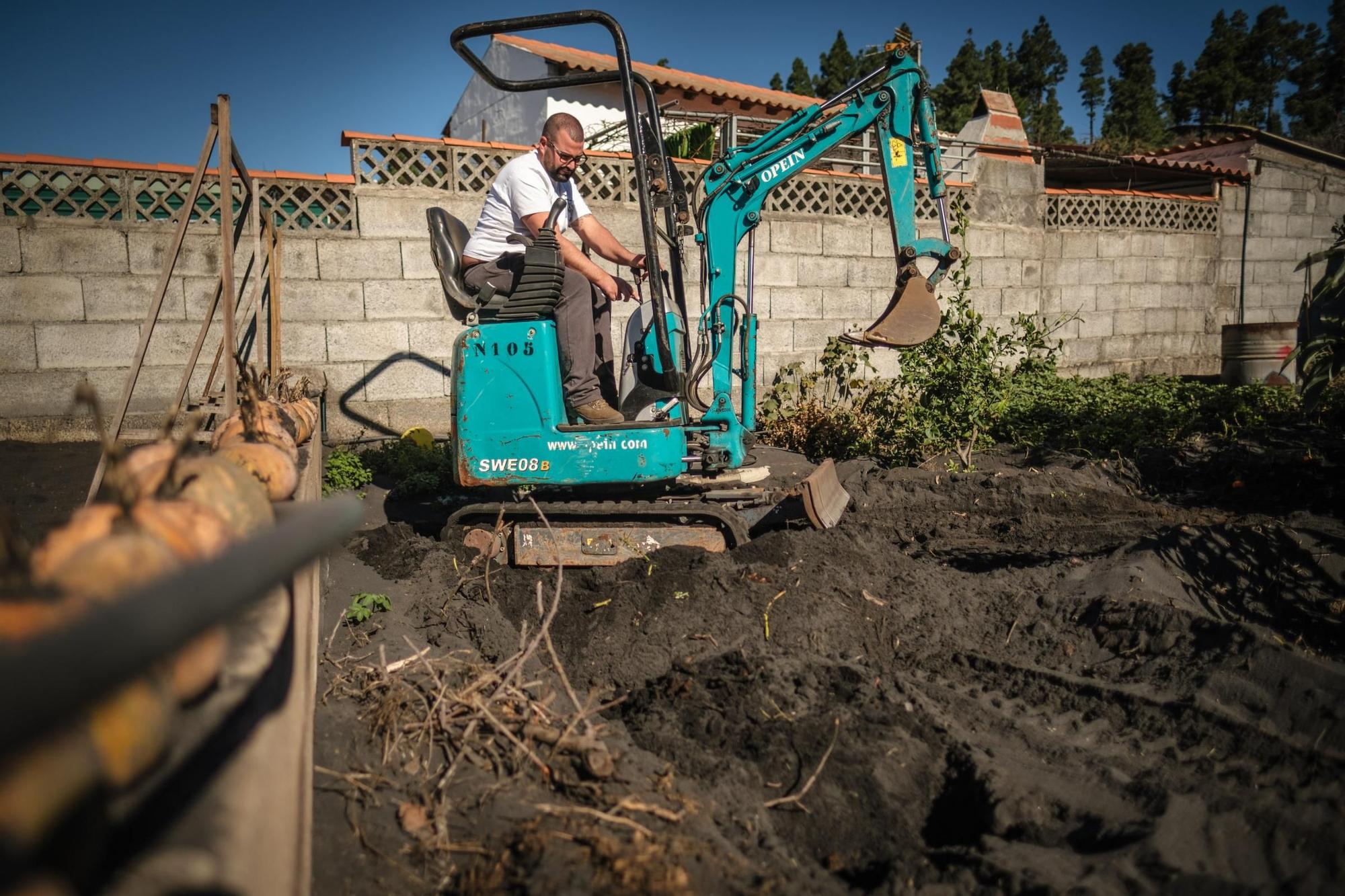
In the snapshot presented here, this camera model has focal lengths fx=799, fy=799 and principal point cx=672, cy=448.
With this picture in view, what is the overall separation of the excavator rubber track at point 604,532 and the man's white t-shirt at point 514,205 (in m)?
1.38

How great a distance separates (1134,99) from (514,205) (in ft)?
110

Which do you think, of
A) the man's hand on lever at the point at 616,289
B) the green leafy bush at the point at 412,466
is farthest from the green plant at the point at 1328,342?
the green leafy bush at the point at 412,466

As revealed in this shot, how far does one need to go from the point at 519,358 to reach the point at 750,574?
5.25 ft

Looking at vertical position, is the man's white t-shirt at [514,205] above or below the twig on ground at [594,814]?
above

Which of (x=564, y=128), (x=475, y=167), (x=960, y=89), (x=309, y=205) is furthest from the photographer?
(x=960, y=89)

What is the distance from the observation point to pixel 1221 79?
28.8m

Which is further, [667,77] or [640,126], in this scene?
[667,77]

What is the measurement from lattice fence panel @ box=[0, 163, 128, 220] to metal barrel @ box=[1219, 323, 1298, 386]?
10.5 m

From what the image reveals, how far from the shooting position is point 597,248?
4.36 metres

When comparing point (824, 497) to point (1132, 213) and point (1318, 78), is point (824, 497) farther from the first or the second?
point (1318, 78)

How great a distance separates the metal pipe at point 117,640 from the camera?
29.7 inches

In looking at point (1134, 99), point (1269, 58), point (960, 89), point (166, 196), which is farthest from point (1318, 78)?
point (166, 196)

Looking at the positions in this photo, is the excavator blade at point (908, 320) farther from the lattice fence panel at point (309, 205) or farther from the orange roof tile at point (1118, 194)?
the orange roof tile at point (1118, 194)

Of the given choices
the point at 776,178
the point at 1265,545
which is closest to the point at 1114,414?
the point at 1265,545
